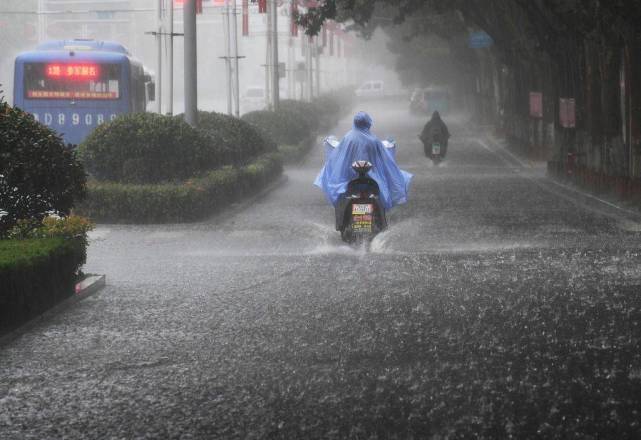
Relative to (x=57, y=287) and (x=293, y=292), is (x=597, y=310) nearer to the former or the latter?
Answer: (x=293, y=292)

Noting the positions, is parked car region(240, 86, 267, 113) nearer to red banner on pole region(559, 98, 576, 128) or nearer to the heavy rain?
the heavy rain

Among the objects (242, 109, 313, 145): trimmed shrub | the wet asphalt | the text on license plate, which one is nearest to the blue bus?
(242, 109, 313, 145): trimmed shrub

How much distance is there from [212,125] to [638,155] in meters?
9.44

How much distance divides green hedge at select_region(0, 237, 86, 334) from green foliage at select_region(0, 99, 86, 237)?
1.09 meters

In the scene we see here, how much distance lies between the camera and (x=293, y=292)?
1219 cm

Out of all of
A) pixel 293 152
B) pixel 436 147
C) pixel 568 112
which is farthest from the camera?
pixel 293 152

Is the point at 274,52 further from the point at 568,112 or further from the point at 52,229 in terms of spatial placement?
the point at 52,229

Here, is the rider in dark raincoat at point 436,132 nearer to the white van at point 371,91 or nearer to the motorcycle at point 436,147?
the motorcycle at point 436,147

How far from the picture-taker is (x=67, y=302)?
1161 cm

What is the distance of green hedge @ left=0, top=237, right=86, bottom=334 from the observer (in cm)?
1005

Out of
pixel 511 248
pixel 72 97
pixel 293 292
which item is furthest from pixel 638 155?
pixel 72 97

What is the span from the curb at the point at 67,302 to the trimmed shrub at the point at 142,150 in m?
8.89

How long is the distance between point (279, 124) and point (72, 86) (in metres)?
8.81

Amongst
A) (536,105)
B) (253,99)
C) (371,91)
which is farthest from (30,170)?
(371,91)
